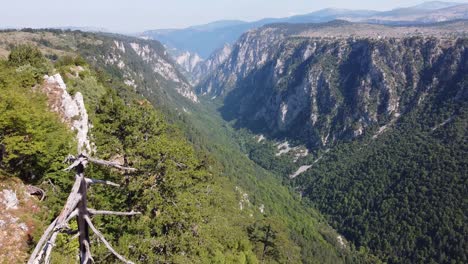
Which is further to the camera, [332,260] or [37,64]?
[332,260]

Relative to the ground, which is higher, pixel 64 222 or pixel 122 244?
pixel 64 222

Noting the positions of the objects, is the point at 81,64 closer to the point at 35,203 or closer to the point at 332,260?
the point at 35,203

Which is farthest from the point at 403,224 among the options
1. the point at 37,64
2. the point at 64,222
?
the point at 64,222

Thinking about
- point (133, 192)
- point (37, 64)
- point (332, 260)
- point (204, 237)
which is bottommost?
point (332, 260)

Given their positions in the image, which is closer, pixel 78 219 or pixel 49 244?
pixel 49 244

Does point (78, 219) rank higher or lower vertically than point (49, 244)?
higher

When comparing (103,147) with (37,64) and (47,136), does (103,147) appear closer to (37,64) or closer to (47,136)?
(47,136)

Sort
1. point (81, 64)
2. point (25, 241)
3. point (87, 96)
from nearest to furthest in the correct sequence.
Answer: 1. point (25, 241)
2. point (87, 96)
3. point (81, 64)

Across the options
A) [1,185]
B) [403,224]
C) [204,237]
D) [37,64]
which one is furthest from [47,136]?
[403,224]

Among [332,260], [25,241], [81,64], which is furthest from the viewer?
[332,260]
